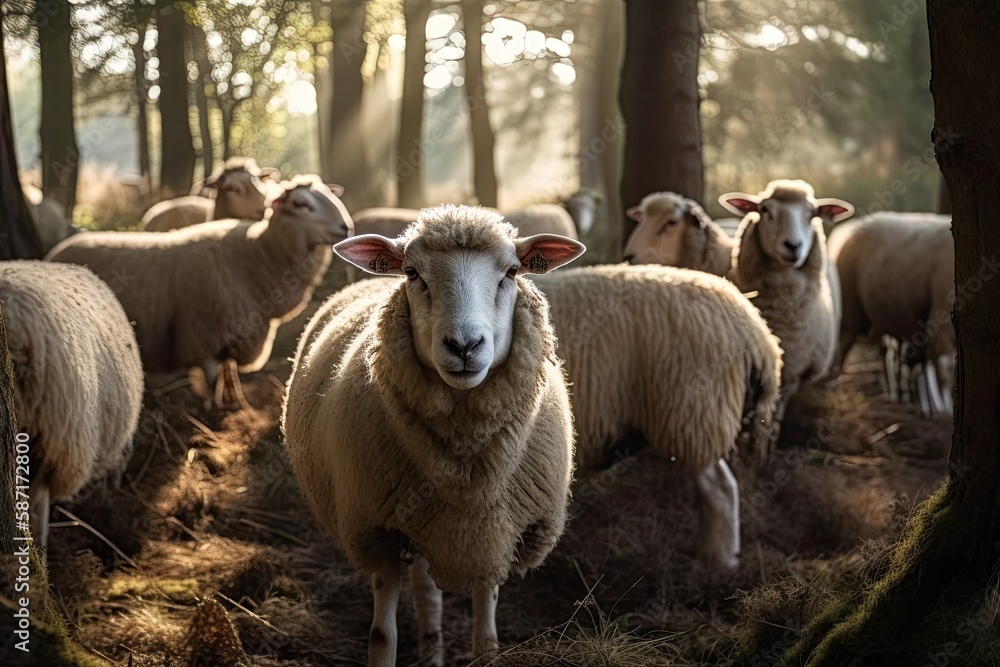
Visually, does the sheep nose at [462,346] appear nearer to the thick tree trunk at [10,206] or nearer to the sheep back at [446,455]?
the sheep back at [446,455]

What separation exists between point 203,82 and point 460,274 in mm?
13182

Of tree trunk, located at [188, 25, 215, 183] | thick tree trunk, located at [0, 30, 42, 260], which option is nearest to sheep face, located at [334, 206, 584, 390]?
thick tree trunk, located at [0, 30, 42, 260]

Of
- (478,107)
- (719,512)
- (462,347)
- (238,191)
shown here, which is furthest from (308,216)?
(478,107)

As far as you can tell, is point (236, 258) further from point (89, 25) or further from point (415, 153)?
point (415, 153)

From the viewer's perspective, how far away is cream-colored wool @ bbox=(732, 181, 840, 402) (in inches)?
242

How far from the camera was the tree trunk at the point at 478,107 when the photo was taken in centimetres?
1565

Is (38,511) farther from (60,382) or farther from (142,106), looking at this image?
(142,106)

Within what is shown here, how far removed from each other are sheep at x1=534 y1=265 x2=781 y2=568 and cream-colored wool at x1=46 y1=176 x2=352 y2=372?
309cm

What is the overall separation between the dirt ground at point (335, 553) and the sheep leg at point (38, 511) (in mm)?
238

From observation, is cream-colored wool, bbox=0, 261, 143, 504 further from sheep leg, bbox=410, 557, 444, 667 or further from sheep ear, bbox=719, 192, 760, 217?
sheep ear, bbox=719, 192, 760, 217

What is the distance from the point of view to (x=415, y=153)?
50.0 feet

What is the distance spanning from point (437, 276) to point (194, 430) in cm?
430

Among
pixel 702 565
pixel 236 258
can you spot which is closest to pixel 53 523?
pixel 236 258

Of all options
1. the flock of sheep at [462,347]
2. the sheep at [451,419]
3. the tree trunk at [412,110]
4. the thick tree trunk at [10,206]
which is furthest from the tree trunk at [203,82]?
the sheep at [451,419]
